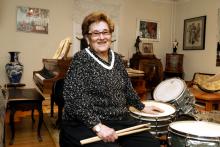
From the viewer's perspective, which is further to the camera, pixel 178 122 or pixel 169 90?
pixel 169 90

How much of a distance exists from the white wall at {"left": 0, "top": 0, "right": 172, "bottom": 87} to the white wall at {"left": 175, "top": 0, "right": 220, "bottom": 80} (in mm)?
483

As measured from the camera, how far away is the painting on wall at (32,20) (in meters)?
5.01

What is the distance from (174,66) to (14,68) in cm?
352

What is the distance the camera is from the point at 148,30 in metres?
6.16

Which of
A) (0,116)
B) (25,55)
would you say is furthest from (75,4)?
(0,116)

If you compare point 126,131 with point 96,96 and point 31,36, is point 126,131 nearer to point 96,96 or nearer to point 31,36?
point 96,96

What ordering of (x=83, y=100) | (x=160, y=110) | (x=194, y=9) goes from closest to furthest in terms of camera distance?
(x=83, y=100), (x=160, y=110), (x=194, y=9)

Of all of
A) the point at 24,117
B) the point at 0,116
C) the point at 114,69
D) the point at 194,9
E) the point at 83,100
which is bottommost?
the point at 24,117

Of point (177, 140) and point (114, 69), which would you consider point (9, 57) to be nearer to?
point (114, 69)

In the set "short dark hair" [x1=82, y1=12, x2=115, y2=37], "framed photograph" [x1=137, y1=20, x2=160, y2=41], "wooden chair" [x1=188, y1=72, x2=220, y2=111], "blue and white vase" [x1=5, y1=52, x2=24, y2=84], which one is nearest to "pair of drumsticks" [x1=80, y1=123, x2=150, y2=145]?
"short dark hair" [x1=82, y1=12, x2=115, y2=37]

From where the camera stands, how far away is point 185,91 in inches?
93.8

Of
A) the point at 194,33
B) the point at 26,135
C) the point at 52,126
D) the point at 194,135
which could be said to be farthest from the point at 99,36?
the point at 194,33

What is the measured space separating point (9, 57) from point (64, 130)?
3.79 m

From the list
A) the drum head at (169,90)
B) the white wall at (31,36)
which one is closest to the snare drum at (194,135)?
the drum head at (169,90)
